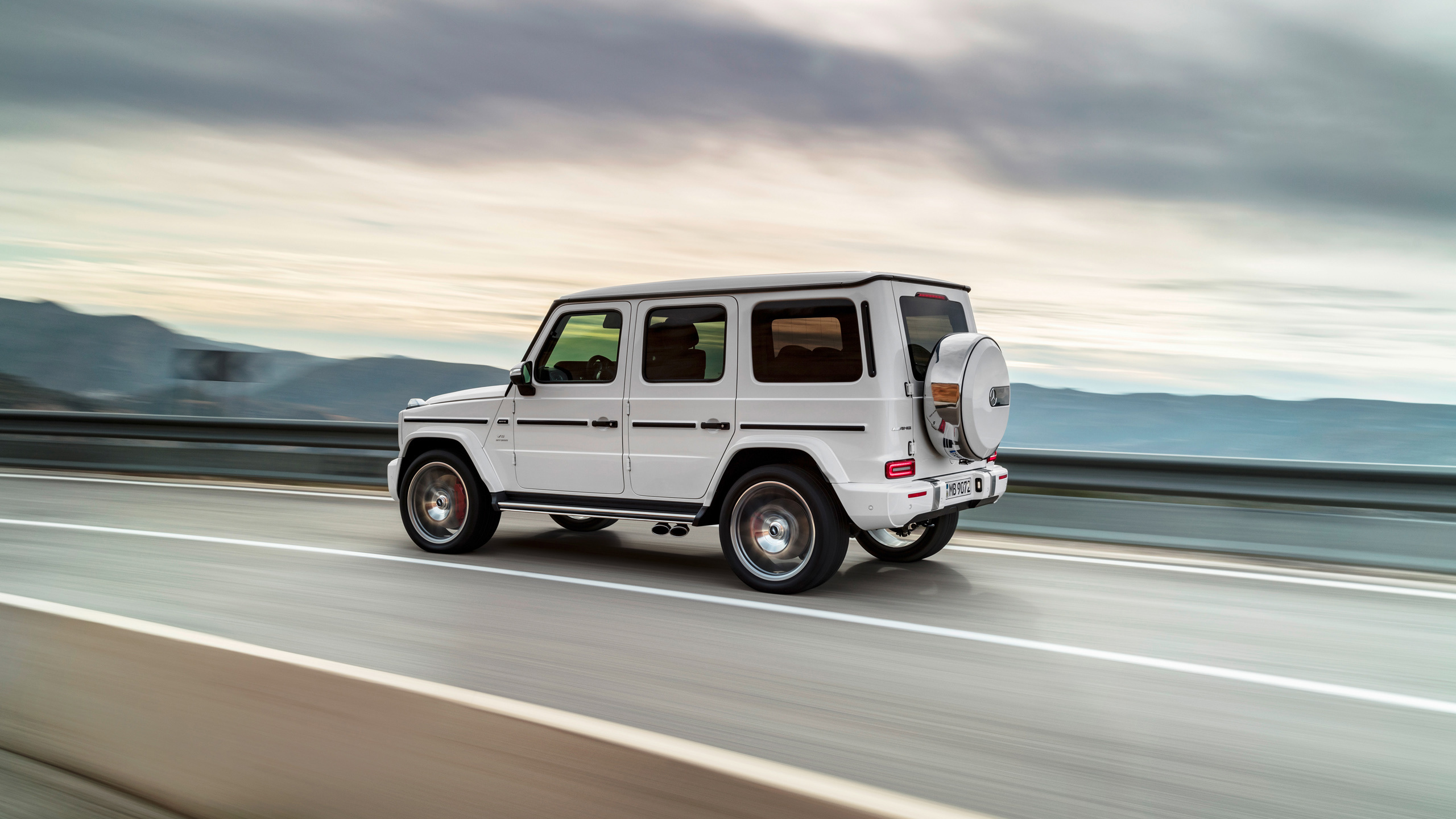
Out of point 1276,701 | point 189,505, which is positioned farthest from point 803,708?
point 189,505

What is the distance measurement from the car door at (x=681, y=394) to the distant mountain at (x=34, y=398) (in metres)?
10.9

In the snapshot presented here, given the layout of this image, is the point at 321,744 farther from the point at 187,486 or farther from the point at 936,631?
→ the point at 187,486

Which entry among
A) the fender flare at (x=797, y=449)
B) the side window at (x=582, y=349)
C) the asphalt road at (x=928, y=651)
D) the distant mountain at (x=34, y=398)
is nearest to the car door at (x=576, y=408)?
the side window at (x=582, y=349)

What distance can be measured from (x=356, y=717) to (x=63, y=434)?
14.4 meters

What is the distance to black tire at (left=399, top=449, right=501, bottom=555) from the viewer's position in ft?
26.9

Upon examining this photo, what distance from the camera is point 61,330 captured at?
28328mm

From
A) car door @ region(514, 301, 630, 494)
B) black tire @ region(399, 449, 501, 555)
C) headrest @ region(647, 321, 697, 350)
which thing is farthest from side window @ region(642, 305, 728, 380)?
black tire @ region(399, 449, 501, 555)

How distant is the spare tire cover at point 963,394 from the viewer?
261 inches

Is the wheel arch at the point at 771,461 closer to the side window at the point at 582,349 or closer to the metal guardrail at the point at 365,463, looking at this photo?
the side window at the point at 582,349

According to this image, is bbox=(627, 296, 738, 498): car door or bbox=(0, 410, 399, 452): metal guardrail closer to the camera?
bbox=(627, 296, 738, 498): car door

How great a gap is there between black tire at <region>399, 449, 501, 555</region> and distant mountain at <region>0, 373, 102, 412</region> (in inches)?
339

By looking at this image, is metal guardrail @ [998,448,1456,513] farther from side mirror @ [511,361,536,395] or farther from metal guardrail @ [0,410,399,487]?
metal guardrail @ [0,410,399,487]

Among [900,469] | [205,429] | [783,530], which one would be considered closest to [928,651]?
[900,469]

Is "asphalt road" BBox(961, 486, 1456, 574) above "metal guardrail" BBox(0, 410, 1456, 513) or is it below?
below
